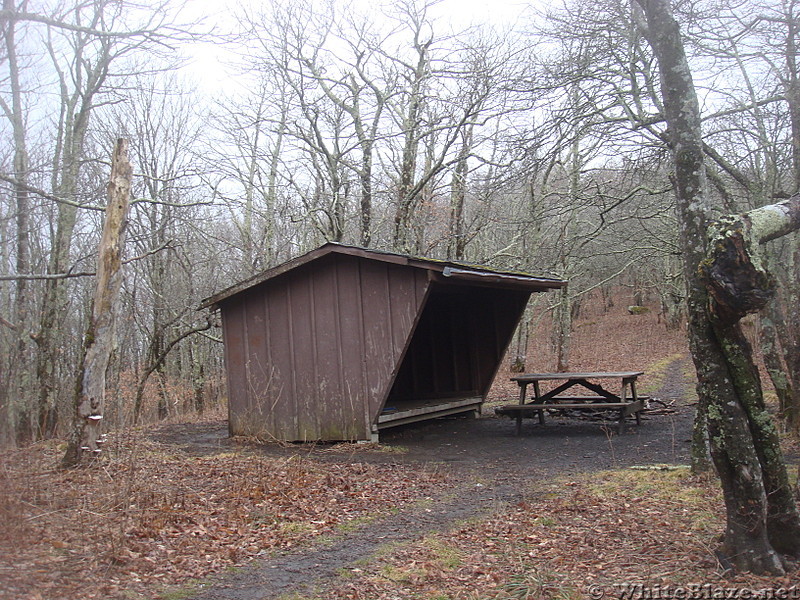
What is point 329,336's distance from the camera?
10.4m

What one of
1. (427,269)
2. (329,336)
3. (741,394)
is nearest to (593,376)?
(427,269)

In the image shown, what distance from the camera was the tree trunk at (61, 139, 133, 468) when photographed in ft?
24.4

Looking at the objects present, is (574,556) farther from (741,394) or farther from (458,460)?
(458,460)

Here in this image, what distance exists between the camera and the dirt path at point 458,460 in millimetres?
4602

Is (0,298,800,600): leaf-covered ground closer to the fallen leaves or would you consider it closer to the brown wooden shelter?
the fallen leaves

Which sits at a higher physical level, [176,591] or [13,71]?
[13,71]

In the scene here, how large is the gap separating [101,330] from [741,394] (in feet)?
21.3

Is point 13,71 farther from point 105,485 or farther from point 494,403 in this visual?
point 494,403

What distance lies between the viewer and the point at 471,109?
15680mm

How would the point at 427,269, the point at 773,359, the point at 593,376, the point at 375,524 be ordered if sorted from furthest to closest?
the point at 593,376, the point at 427,269, the point at 773,359, the point at 375,524

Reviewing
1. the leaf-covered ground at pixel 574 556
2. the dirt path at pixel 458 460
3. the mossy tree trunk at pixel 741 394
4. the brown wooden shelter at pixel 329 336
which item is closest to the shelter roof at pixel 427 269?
the brown wooden shelter at pixel 329 336

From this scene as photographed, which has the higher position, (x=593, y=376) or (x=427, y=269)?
(x=427, y=269)

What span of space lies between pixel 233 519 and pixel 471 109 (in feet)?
40.0

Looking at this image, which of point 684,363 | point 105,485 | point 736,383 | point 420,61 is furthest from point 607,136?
point 684,363
